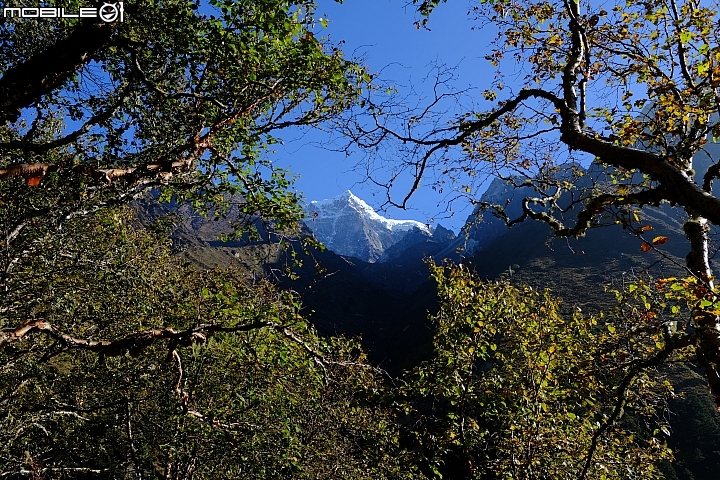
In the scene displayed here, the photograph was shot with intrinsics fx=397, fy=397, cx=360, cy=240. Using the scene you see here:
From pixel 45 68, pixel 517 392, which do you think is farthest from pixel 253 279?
pixel 517 392

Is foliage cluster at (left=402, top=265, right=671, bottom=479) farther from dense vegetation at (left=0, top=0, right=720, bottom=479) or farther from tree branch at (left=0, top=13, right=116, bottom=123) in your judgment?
tree branch at (left=0, top=13, right=116, bottom=123)

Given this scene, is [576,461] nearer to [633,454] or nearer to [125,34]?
[633,454]

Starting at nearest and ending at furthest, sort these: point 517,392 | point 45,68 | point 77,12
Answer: point 45,68 → point 77,12 → point 517,392

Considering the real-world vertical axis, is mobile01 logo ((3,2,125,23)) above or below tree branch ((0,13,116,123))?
above

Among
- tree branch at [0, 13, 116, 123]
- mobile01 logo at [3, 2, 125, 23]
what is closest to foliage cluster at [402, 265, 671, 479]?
tree branch at [0, 13, 116, 123]

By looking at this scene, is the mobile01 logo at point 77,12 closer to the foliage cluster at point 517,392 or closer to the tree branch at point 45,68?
the tree branch at point 45,68

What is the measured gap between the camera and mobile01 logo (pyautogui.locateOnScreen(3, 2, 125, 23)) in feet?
17.8

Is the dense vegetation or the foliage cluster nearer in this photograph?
the dense vegetation

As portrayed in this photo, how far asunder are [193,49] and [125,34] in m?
1.07

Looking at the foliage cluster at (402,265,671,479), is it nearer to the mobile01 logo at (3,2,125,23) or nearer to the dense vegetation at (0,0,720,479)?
the dense vegetation at (0,0,720,479)

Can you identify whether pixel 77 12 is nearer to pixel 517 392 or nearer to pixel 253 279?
pixel 253 279

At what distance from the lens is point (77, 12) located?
21.2 ft

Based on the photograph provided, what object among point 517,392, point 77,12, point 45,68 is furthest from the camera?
point 517,392

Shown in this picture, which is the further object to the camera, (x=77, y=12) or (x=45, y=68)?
(x=77, y=12)
